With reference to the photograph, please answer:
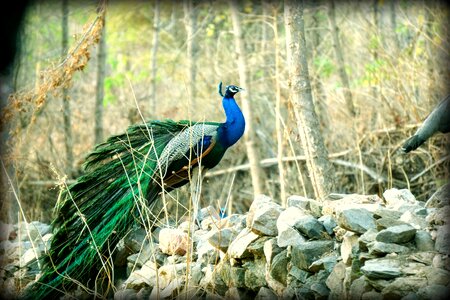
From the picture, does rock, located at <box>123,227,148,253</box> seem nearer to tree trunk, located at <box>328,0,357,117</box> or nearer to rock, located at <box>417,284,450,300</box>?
rock, located at <box>417,284,450,300</box>

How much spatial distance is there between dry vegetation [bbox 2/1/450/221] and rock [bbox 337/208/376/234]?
129cm

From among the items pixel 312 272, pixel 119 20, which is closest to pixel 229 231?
pixel 312 272

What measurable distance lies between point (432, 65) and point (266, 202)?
145 inches

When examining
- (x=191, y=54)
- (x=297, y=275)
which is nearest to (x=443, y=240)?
(x=297, y=275)

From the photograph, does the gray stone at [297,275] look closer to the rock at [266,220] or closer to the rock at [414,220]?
the rock at [266,220]

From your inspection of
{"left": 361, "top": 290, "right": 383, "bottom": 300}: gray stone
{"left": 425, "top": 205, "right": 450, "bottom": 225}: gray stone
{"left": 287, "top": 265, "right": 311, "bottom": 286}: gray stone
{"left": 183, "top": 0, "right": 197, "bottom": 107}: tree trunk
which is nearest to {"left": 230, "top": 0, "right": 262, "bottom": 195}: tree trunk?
{"left": 183, "top": 0, "right": 197, "bottom": 107}: tree trunk

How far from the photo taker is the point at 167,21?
14688 mm

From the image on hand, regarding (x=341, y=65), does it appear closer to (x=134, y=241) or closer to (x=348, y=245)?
(x=134, y=241)

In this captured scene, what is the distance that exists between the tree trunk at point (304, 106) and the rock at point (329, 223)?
1.25 metres

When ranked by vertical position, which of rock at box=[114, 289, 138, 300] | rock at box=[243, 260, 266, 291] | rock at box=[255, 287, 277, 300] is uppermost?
rock at box=[243, 260, 266, 291]

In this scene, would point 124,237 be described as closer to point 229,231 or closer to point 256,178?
point 229,231

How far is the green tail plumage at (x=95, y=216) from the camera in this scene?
4.96 m

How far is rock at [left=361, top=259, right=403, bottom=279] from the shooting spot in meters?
3.38

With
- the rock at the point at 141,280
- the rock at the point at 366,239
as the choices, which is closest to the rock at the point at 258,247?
the rock at the point at 141,280
